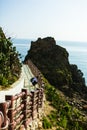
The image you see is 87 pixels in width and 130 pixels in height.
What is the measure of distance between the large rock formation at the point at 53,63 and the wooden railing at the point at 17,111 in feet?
150

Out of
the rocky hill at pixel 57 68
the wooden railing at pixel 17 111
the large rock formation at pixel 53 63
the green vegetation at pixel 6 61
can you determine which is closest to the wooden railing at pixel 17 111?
the wooden railing at pixel 17 111

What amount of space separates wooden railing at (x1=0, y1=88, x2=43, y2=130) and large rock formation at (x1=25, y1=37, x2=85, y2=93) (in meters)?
45.8

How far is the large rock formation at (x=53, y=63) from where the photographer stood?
69375mm

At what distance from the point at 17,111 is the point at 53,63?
59240 mm

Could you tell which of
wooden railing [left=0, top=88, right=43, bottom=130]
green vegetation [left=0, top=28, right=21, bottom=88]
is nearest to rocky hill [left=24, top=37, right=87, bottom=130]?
green vegetation [left=0, top=28, right=21, bottom=88]

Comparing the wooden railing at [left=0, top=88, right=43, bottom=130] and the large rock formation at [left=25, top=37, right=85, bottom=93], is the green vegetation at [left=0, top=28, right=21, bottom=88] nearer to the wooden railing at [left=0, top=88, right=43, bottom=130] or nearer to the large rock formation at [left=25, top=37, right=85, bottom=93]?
the wooden railing at [left=0, top=88, right=43, bottom=130]

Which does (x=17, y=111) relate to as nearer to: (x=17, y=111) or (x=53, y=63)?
(x=17, y=111)

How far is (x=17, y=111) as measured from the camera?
1538 centimetres

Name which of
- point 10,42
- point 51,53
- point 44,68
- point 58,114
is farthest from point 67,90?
point 58,114

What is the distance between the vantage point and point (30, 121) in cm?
1880

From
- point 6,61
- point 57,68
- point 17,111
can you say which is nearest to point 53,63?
point 57,68

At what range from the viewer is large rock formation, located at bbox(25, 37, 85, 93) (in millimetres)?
69375

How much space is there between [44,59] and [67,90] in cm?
1202

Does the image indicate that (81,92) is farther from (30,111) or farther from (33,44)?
(30,111)
